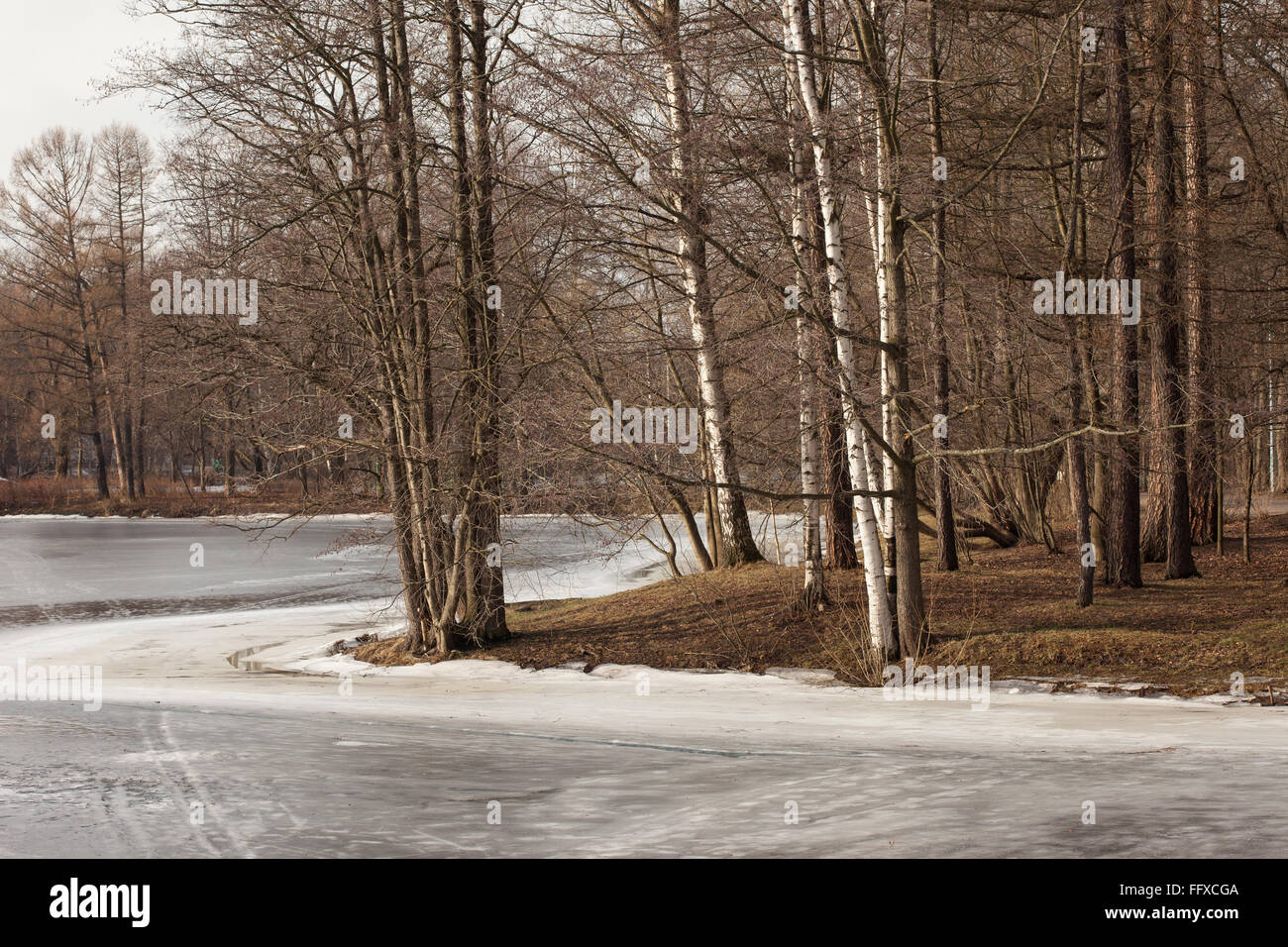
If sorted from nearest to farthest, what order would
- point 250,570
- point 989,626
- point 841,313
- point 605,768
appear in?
point 605,768
point 841,313
point 989,626
point 250,570

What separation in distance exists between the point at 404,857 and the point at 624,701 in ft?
19.7

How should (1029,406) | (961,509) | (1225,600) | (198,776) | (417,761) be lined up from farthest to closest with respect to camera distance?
(961,509) → (1029,406) → (1225,600) → (417,761) → (198,776)

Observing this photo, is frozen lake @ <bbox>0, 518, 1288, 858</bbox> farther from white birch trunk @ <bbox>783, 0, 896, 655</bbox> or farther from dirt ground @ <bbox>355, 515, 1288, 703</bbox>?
white birch trunk @ <bbox>783, 0, 896, 655</bbox>

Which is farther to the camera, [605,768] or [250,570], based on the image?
[250,570]

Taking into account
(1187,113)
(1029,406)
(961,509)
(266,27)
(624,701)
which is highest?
(266,27)

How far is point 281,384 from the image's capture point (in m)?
15.1

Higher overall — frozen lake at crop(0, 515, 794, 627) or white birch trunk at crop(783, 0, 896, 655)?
white birch trunk at crop(783, 0, 896, 655)

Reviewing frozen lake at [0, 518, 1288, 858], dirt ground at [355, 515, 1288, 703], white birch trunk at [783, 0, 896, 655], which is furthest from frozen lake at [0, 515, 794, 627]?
white birch trunk at [783, 0, 896, 655]

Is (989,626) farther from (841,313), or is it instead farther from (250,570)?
(250,570)

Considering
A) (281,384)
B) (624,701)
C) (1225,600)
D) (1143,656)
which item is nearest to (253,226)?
(281,384)

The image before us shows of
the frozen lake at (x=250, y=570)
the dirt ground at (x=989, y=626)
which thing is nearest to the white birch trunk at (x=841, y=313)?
the dirt ground at (x=989, y=626)

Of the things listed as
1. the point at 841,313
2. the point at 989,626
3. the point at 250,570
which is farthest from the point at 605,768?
the point at 250,570

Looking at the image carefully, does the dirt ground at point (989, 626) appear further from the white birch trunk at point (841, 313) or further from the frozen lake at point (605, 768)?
the frozen lake at point (605, 768)

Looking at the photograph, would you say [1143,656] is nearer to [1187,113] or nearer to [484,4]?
[1187,113]
